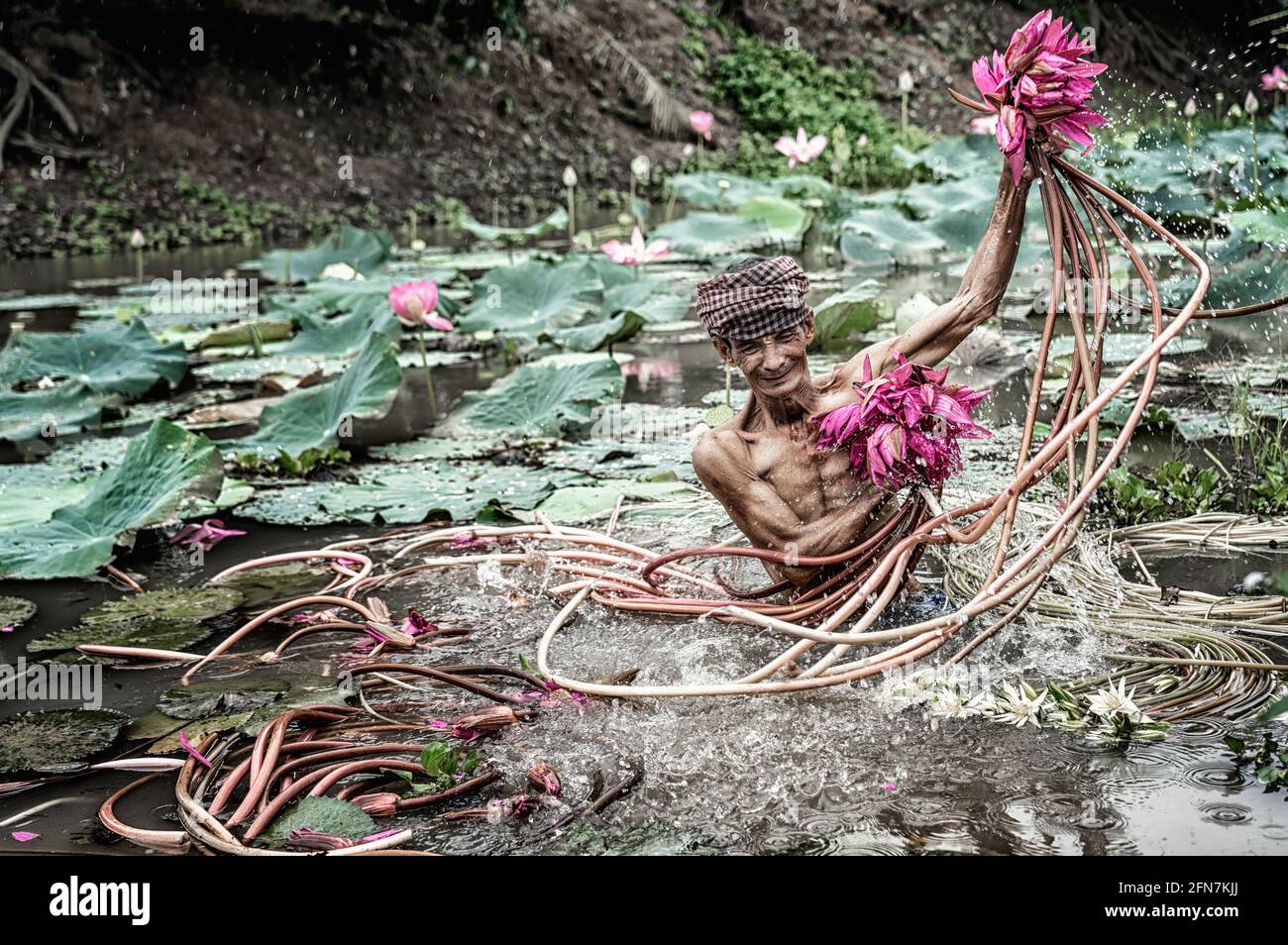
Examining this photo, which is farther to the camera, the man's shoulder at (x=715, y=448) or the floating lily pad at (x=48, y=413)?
the floating lily pad at (x=48, y=413)

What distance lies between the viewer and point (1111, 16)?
58.2 feet

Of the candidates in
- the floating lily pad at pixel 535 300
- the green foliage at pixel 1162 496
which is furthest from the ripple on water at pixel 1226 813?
the floating lily pad at pixel 535 300

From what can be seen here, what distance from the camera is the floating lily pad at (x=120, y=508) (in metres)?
3.18

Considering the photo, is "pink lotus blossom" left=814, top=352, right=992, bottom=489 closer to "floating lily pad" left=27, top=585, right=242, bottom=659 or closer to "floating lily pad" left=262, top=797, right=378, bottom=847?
"floating lily pad" left=262, top=797, right=378, bottom=847

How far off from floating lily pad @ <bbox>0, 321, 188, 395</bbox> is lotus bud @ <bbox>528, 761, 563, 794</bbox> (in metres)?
3.65

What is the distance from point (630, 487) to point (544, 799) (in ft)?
5.57

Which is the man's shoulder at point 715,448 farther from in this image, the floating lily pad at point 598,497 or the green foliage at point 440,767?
the floating lily pad at point 598,497

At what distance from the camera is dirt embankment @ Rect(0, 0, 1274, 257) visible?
36.8 ft

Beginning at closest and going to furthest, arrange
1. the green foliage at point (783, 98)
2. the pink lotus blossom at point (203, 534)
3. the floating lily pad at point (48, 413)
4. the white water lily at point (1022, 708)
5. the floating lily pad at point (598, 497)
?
the white water lily at point (1022, 708)
the floating lily pad at point (598, 497)
the pink lotus blossom at point (203, 534)
the floating lily pad at point (48, 413)
the green foliage at point (783, 98)

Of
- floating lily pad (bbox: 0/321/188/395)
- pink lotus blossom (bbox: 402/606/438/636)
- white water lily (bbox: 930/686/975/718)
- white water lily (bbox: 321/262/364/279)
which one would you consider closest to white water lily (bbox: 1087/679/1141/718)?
white water lily (bbox: 930/686/975/718)

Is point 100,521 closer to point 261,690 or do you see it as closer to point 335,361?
point 261,690

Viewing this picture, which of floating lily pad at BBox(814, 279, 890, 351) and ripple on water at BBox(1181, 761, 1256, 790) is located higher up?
floating lily pad at BBox(814, 279, 890, 351)

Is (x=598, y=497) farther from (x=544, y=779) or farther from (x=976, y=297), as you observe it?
(x=544, y=779)

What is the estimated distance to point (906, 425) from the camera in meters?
2.32
